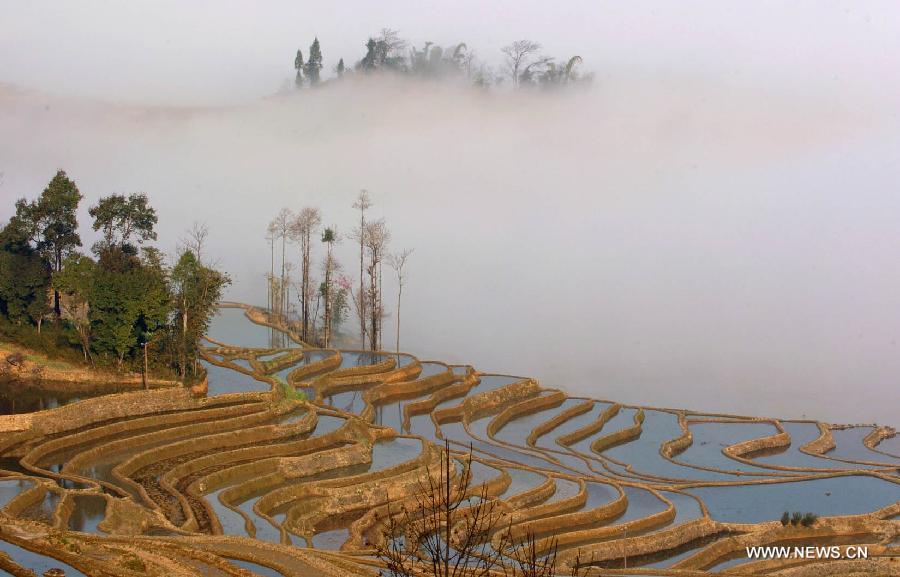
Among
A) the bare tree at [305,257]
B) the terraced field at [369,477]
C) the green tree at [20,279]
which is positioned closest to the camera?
the terraced field at [369,477]

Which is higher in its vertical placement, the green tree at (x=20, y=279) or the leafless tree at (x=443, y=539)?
the green tree at (x=20, y=279)

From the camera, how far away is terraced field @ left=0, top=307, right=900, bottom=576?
3316cm

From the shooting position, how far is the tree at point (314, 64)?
13774cm

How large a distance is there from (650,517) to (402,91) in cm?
11155

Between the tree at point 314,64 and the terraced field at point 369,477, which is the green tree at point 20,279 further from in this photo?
the tree at point 314,64

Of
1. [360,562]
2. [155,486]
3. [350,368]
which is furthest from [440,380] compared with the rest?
[360,562]

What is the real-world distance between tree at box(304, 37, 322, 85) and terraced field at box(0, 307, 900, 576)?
82369 millimetres

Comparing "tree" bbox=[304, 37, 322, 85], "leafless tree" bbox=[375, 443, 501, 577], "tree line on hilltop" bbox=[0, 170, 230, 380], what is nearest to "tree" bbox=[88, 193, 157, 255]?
"tree line on hilltop" bbox=[0, 170, 230, 380]

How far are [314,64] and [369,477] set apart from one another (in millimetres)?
109893

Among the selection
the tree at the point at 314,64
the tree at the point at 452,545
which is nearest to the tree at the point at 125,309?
the tree at the point at 452,545

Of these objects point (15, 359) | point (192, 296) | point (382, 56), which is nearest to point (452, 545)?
point (15, 359)

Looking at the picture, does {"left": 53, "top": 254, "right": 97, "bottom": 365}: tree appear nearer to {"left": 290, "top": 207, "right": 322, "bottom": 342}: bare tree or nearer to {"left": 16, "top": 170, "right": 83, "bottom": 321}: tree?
{"left": 16, "top": 170, "right": 83, "bottom": 321}: tree

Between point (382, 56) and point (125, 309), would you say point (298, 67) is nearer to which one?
point (382, 56)

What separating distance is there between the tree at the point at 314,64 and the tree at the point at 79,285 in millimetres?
88369
